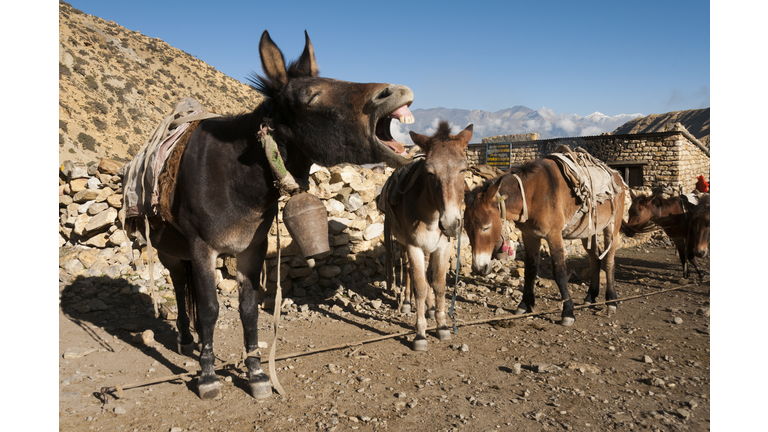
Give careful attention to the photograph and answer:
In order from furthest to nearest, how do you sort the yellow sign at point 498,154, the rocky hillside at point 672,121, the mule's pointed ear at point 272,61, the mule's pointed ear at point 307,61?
the rocky hillside at point 672,121 < the yellow sign at point 498,154 < the mule's pointed ear at point 307,61 < the mule's pointed ear at point 272,61

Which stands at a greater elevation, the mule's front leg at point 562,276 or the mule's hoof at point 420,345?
the mule's front leg at point 562,276

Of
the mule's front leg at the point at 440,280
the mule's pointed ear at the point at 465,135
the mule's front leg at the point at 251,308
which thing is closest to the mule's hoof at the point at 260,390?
the mule's front leg at the point at 251,308

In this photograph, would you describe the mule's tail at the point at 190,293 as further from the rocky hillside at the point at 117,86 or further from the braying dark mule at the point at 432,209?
the rocky hillside at the point at 117,86

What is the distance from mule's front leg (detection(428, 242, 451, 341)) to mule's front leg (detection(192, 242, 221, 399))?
220cm

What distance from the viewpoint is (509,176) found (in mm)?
4871

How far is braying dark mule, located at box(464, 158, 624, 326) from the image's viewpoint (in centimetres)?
436

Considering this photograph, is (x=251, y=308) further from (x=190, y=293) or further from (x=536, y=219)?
(x=536, y=219)

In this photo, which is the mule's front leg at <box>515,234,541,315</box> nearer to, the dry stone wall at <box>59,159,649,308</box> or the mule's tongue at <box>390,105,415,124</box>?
the dry stone wall at <box>59,159,649,308</box>

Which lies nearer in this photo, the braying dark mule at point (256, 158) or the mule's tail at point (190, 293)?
the braying dark mule at point (256, 158)

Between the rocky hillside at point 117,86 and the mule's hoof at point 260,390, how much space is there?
22.2m

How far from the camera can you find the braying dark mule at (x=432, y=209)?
3365mm

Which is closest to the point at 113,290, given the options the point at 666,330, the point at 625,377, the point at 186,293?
the point at 186,293

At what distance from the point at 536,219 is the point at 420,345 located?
6.88 ft

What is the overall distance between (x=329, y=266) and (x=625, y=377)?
4.19 m
